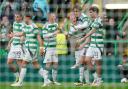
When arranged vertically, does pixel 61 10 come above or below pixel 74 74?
above

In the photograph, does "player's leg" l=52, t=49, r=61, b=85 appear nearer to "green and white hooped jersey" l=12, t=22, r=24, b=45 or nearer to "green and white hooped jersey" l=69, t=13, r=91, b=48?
"green and white hooped jersey" l=69, t=13, r=91, b=48

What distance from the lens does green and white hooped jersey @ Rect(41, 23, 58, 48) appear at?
1719 cm

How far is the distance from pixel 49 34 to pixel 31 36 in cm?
44

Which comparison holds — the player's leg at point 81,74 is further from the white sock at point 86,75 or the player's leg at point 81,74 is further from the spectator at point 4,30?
the spectator at point 4,30

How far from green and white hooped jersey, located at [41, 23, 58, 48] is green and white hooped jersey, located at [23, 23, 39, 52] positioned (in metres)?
0.26

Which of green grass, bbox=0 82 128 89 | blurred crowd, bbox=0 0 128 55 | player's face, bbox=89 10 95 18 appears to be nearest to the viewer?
green grass, bbox=0 82 128 89

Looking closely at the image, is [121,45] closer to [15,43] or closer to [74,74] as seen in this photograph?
[74,74]

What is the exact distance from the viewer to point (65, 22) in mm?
18469

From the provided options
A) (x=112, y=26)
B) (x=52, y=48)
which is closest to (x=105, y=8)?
(x=112, y=26)

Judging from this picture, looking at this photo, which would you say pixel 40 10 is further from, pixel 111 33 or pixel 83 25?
pixel 111 33

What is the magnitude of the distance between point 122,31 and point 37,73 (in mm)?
2198

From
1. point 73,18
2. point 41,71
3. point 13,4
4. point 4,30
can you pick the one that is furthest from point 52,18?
point 13,4

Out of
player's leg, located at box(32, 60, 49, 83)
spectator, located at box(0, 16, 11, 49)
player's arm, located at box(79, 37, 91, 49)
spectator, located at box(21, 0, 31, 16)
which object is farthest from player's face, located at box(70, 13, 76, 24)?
spectator, located at box(0, 16, 11, 49)

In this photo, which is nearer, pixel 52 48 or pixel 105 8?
pixel 52 48
